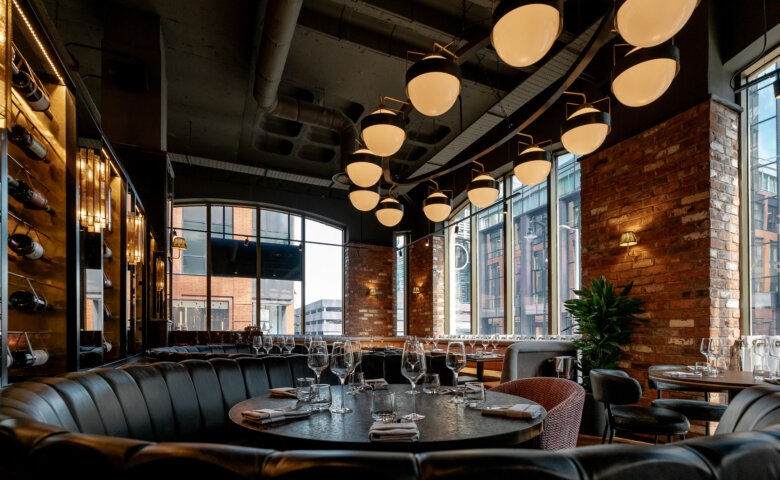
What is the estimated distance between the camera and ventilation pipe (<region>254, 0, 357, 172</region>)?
4098 mm

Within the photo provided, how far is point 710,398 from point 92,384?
14.9ft

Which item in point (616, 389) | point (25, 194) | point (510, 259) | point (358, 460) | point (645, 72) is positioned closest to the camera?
point (358, 460)

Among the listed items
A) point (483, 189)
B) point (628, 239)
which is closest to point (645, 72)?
point (483, 189)

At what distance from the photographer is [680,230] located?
14.4ft

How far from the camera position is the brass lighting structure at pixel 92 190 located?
2.67 meters

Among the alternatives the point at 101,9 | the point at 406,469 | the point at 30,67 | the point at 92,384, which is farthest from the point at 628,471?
the point at 101,9

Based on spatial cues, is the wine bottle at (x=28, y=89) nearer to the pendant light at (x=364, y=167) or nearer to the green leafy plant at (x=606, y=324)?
the pendant light at (x=364, y=167)

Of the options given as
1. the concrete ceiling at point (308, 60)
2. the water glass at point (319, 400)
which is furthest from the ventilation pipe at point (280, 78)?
the water glass at point (319, 400)

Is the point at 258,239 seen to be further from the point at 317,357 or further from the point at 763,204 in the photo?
the point at 317,357

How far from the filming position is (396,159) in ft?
28.2

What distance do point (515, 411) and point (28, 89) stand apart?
7.97 ft

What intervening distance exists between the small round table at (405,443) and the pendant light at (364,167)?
2.04 m

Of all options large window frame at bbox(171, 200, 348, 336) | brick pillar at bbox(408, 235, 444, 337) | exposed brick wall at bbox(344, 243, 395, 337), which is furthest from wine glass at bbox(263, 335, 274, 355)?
exposed brick wall at bbox(344, 243, 395, 337)

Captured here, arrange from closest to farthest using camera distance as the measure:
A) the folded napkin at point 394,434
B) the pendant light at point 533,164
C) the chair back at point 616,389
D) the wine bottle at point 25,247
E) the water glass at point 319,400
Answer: the folded napkin at point 394,434
the water glass at point 319,400
the wine bottle at point 25,247
the chair back at point 616,389
the pendant light at point 533,164
